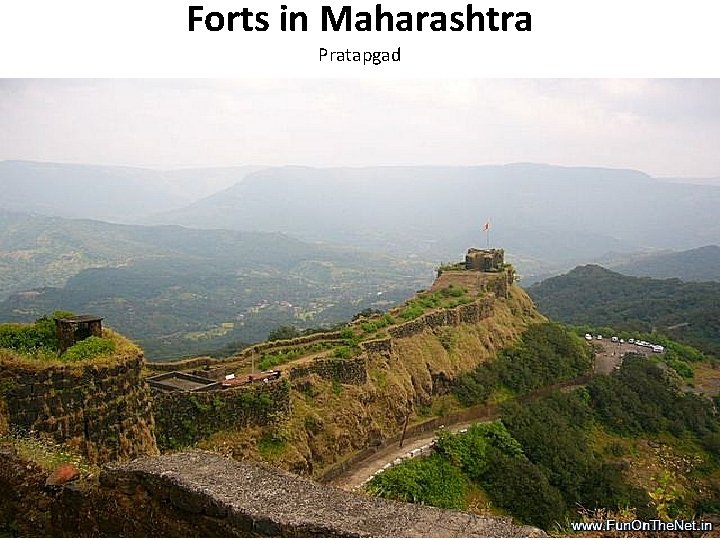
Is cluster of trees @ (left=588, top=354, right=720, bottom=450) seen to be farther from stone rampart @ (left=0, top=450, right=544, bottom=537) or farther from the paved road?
stone rampart @ (left=0, top=450, right=544, bottom=537)

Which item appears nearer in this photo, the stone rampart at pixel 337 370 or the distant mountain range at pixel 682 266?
the stone rampart at pixel 337 370

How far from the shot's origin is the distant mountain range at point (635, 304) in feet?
151

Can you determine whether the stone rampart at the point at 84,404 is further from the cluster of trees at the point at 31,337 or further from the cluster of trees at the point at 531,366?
the cluster of trees at the point at 531,366

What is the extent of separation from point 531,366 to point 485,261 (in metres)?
5.92

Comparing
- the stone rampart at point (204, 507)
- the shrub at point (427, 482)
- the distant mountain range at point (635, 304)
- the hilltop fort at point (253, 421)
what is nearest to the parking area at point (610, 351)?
the hilltop fort at point (253, 421)

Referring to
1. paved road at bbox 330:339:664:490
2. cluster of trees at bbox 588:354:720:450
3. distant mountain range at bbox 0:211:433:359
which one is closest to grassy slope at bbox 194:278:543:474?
paved road at bbox 330:339:664:490

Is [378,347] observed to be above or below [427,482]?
above

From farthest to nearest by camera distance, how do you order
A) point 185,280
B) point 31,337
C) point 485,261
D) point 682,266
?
point 682,266 → point 185,280 → point 485,261 → point 31,337

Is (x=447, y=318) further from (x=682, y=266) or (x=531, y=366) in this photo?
(x=682, y=266)

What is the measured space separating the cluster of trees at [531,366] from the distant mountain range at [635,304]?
1691 cm

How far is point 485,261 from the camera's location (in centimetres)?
2848

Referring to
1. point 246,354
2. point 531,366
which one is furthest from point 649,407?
point 246,354

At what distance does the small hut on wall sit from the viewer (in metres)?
8.70

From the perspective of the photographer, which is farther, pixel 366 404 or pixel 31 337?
pixel 366 404
